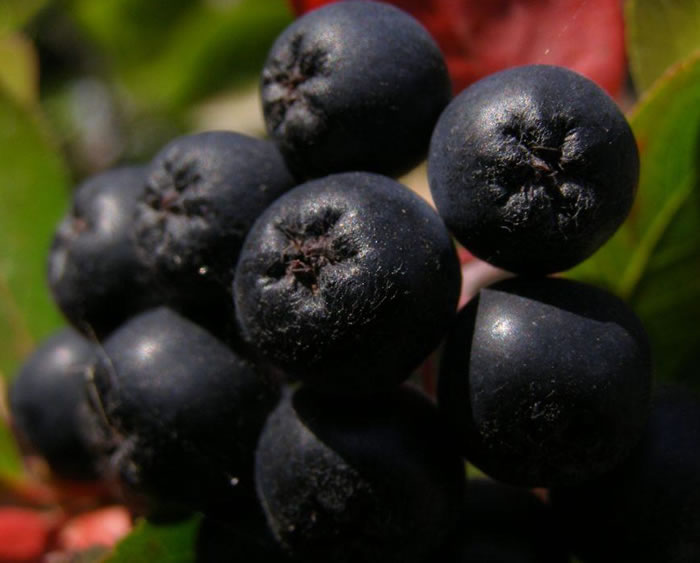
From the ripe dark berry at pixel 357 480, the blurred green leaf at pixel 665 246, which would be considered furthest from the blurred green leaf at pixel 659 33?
the ripe dark berry at pixel 357 480

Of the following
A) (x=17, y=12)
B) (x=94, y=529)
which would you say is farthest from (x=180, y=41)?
(x=94, y=529)

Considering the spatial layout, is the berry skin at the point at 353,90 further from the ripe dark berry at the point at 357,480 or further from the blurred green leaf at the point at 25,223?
the blurred green leaf at the point at 25,223

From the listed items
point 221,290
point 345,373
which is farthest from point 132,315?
point 345,373

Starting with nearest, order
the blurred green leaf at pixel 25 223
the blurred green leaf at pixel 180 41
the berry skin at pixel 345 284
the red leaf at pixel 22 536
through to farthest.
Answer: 1. the berry skin at pixel 345 284
2. the red leaf at pixel 22 536
3. the blurred green leaf at pixel 25 223
4. the blurred green leaf at pixel 180 41

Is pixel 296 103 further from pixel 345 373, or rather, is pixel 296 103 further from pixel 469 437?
pixel 469 437

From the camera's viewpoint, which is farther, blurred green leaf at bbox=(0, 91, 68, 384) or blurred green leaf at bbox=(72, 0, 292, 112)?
blurred green leaf at bbox=(72, 0, 292, 112)

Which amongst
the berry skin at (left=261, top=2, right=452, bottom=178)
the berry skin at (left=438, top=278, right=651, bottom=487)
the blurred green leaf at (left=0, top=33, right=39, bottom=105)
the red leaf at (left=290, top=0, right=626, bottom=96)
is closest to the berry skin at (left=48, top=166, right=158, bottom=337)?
the berry skin at (left=261, top=2, right=452, bottom=178)

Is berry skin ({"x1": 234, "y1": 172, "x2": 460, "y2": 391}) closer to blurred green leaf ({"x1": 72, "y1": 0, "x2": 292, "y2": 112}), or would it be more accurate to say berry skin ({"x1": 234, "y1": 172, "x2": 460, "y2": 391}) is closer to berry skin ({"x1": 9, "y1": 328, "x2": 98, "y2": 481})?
berry skin ({"x1": 9, "y1": 328, "x2": 98, "y2": 481})
